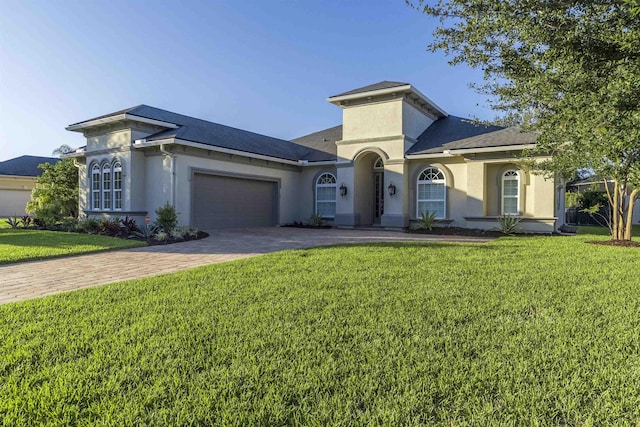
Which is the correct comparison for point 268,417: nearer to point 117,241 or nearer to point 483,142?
point 117,241

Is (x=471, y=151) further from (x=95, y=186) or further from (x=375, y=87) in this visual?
(x=95, y=186)

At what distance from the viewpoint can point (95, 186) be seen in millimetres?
16609

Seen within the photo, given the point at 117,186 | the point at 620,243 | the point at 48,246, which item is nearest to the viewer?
the point at 48,246

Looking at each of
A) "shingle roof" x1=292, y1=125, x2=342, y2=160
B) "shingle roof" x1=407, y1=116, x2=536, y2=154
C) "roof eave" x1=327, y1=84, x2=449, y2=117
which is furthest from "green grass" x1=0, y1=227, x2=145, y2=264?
"shingle roof" x1=407, y1=116, x2=536, y2=154

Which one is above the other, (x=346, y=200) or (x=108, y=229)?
(x=346, y=200)

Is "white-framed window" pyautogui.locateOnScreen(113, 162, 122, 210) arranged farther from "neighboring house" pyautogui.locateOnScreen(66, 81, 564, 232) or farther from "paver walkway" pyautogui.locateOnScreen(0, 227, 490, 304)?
"paver walkway" pyautogui.locateOnScreen(0, 227, 490, 304)

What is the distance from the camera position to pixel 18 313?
398 cm

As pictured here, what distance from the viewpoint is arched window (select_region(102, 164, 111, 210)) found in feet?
52.3

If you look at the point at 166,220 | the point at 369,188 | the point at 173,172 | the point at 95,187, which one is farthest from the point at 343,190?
the point at 95,187

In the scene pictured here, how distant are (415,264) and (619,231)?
798 cm

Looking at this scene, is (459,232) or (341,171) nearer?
(459,232)

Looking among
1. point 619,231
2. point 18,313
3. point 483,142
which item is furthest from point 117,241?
point 619,231

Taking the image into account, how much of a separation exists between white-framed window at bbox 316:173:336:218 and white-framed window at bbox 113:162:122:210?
29.1 ft

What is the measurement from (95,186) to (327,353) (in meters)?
17.2
